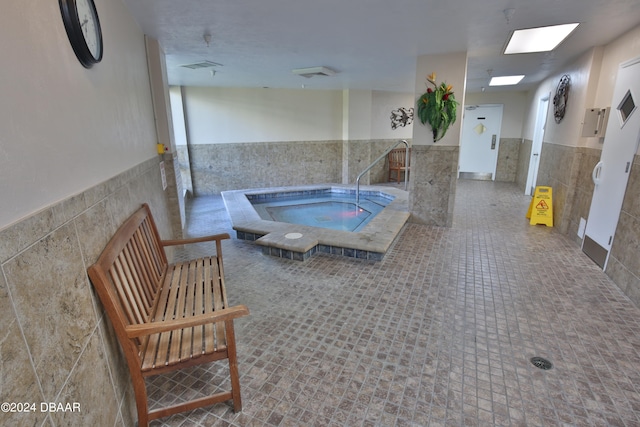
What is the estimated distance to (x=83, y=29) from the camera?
1533 millimetres

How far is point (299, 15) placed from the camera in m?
2.79

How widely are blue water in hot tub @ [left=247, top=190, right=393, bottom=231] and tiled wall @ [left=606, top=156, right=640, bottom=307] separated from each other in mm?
3087

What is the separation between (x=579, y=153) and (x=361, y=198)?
12.8 ft

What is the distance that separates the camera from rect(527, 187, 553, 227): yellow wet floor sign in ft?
15.2

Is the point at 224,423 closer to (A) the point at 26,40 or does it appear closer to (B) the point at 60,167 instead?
(B) the point at 60,167

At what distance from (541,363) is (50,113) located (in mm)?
2896

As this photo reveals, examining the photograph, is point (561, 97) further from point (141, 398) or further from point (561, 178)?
point (141, 398)

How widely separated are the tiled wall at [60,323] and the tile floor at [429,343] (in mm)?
526

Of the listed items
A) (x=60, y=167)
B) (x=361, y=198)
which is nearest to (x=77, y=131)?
(x=60, y=167)

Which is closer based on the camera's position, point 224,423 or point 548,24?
point 224,423

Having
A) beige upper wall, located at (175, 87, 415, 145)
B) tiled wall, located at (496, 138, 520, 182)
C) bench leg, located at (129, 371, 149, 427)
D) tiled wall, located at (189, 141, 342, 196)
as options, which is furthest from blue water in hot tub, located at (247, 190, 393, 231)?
tiled wall, located at (496, 138, 520, 182)

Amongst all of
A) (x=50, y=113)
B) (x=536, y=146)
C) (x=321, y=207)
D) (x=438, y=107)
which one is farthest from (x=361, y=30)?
(x=536, y=146)

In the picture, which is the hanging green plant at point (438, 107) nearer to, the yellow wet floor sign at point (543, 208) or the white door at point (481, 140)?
the yellow wet floor sign at point (543, 208)

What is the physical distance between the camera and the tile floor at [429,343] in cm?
167
